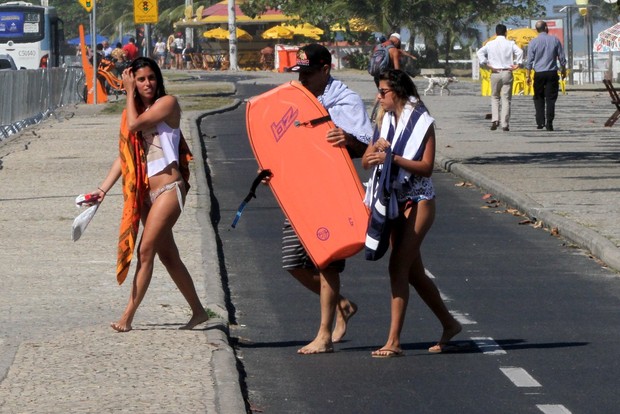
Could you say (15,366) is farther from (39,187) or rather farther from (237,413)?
(39,187)

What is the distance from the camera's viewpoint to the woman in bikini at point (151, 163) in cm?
871

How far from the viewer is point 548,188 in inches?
674

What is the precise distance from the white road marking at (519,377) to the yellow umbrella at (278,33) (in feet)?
244

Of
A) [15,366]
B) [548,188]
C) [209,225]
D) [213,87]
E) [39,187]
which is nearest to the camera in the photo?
[15,366]

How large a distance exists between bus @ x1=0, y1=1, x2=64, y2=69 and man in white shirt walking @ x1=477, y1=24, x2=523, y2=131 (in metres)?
32.3

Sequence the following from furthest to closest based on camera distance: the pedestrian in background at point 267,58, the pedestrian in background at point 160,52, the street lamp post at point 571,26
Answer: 1. the pedestrian in background at point 160,52
2. the pedestrian in background at point 267,58
3. the street lamp post at point 571,26

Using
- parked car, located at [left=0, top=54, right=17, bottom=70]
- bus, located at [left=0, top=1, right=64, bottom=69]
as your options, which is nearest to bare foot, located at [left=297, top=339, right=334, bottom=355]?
parked car, located at [left=0, top=54, right=17, bottom=70]

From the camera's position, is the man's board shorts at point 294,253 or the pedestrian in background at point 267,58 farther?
the pedestrian in background at point 267,58

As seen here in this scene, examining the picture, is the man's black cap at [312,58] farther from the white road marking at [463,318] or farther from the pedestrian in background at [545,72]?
the pedestrian in background at [545,72]

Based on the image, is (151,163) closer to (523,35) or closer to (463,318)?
(463,318)

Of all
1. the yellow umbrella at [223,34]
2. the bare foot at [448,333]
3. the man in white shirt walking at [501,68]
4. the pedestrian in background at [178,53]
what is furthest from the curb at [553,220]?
the pedestrian in background at [178,53]

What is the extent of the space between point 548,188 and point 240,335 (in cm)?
850

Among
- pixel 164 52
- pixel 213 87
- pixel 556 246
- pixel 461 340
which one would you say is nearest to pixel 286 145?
pixel 461 340

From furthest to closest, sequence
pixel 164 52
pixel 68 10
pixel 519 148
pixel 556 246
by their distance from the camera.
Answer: pixel 68 10, pixel 164 52, pixel 519 148, pixel 556 246
